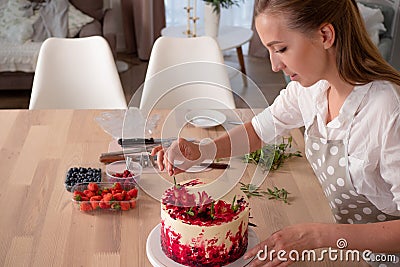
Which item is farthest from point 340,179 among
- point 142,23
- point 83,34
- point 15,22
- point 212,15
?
point 142,23

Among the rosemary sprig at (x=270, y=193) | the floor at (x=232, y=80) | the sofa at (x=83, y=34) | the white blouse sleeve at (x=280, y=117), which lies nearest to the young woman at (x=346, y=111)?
the white blouse sleeve at (x=280, y=117)

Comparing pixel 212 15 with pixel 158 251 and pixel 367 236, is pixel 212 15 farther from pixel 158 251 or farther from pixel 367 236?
pixel 367 236

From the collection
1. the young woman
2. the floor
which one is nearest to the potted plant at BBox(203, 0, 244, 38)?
the floor

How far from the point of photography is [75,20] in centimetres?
473

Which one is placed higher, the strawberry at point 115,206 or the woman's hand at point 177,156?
the woman's hand at point 177,156

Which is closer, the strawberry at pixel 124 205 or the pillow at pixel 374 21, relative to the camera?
the strawberry at pixel 124 205

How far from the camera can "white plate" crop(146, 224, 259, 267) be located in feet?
4.64

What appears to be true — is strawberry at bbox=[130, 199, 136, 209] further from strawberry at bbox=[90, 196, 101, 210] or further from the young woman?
the young woman

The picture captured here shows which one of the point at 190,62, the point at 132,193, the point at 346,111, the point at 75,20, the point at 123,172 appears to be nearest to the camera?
the point at 346,111

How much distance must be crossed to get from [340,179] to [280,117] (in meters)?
0.29

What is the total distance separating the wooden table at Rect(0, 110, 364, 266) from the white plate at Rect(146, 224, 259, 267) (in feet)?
0.13

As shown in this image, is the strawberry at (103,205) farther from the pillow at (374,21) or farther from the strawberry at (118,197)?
the pillow at (374,21)

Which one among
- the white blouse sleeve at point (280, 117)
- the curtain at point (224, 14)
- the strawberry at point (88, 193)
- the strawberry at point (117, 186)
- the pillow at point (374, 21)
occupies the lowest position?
the curtain at point (224, 14)

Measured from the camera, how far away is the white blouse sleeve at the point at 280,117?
1682 mm
